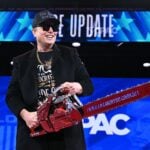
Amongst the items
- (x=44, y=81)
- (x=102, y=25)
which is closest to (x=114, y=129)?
(x=102, y=25)

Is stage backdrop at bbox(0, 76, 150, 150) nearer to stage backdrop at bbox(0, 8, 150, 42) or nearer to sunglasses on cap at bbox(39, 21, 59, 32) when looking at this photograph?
stage backdrop at bbox(0, 8, 150, 42)

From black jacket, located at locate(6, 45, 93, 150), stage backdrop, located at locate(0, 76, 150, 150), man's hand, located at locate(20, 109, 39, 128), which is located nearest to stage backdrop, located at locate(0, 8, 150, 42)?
stage backdrop, located at locate(0, 76, 150, 150)

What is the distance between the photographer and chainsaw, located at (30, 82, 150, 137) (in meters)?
1.54

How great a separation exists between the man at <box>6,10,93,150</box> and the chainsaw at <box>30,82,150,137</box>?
1.1 inches

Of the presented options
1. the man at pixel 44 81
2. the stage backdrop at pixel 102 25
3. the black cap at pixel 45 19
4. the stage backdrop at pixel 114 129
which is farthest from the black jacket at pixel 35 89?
the stage backdrop at pixel 114 129

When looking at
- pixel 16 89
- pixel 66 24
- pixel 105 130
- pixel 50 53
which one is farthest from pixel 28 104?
pixel 105 130

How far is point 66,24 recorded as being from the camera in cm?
374

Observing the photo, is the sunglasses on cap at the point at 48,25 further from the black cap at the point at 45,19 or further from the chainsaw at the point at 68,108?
the chainsaw at the point at 68,108

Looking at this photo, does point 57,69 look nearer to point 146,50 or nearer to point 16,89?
point 16,89

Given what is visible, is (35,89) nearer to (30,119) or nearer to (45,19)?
(30,119)

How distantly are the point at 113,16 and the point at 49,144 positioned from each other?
2250mm

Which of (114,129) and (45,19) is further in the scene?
(114,129)

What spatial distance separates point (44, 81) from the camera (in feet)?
5.50

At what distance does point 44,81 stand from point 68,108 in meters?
0.15
